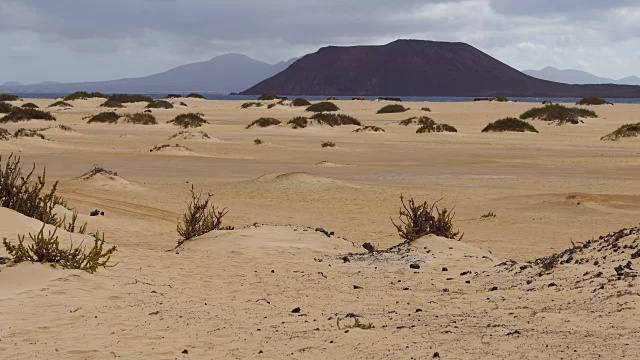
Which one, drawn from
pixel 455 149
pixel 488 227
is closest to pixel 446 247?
pixel 488 227

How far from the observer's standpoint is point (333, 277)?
10711 millimetres

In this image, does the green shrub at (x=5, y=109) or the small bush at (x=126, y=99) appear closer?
the green shrub at (x=5, y=109)

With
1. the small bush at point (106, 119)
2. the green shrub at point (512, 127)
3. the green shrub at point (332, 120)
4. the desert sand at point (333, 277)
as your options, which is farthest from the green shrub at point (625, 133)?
the small bush at point (106, 119)

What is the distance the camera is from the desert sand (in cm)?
725

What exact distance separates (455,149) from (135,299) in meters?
30.1

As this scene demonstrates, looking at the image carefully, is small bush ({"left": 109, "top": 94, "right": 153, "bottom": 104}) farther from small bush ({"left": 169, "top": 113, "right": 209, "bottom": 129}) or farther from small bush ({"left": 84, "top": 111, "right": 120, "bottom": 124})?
small bush ({"left": 169, "top": 113, "right": 209, "bottom": 129})

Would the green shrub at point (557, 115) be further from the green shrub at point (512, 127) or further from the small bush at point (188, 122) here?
the small bush at point (188, 122)

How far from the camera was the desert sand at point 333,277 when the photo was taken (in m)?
7.25

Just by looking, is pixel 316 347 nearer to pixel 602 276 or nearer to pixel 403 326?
pixel 403 326

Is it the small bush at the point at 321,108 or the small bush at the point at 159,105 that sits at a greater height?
the small bush at the point at 321,108

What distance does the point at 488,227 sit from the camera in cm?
1712

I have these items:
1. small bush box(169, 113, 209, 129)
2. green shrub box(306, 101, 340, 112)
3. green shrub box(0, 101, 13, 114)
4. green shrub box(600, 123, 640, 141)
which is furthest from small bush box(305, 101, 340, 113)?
green shrub box(600, 123, 640, 141)

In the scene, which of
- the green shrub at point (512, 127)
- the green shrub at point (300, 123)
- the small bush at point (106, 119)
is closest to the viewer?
the green shrub at point (512, 127)

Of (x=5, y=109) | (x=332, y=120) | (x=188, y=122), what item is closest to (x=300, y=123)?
(x=332, y=120)
